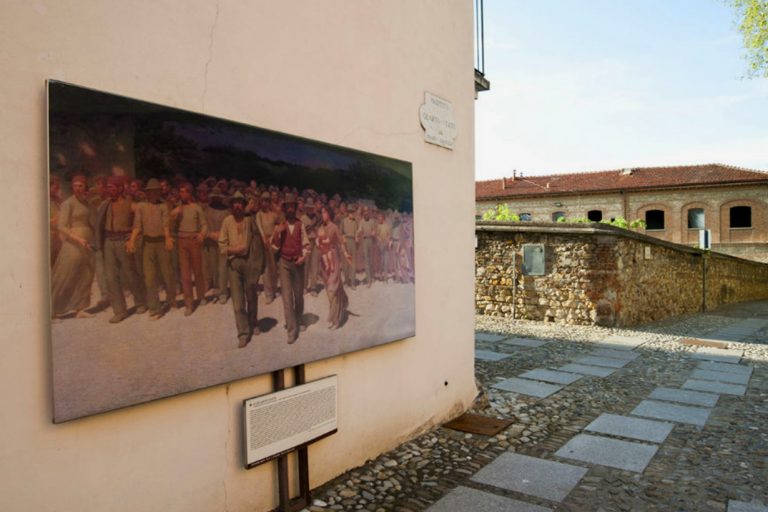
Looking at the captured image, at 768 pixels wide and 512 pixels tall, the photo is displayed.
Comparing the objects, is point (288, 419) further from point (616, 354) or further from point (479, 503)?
point (616, 354)

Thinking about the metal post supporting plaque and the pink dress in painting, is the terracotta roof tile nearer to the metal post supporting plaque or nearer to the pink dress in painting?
the pink dress in painting

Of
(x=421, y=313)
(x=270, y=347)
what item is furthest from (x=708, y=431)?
(x=270, y=347)

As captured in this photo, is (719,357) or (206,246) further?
(719,357)

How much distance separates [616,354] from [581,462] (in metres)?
4.68

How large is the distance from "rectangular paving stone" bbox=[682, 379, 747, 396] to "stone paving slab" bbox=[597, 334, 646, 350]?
2240 millimetres

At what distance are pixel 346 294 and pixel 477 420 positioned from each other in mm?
2119

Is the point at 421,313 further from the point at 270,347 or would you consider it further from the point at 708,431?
the point at 708,431

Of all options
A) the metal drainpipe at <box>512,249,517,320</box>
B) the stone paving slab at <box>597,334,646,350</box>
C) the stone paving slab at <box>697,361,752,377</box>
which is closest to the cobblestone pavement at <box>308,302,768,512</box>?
the stone paving slab at <box>697,361,752,377</box>

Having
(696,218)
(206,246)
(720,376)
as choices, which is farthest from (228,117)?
(696,218)

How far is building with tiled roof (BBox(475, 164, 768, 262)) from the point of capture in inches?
1272

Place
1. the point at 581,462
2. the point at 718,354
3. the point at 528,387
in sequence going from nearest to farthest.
Result: 1. the point at 581,462
2. the point at 528,387
3. the point at 718,354

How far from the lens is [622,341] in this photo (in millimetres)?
9094

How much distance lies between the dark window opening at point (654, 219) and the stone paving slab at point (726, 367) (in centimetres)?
3085

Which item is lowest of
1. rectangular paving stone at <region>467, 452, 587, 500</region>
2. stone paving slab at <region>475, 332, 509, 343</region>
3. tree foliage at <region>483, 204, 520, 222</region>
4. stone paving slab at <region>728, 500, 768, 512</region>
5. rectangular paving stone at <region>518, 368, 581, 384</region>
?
stone paving slab at <region>728, 500, 768, 512</region>
